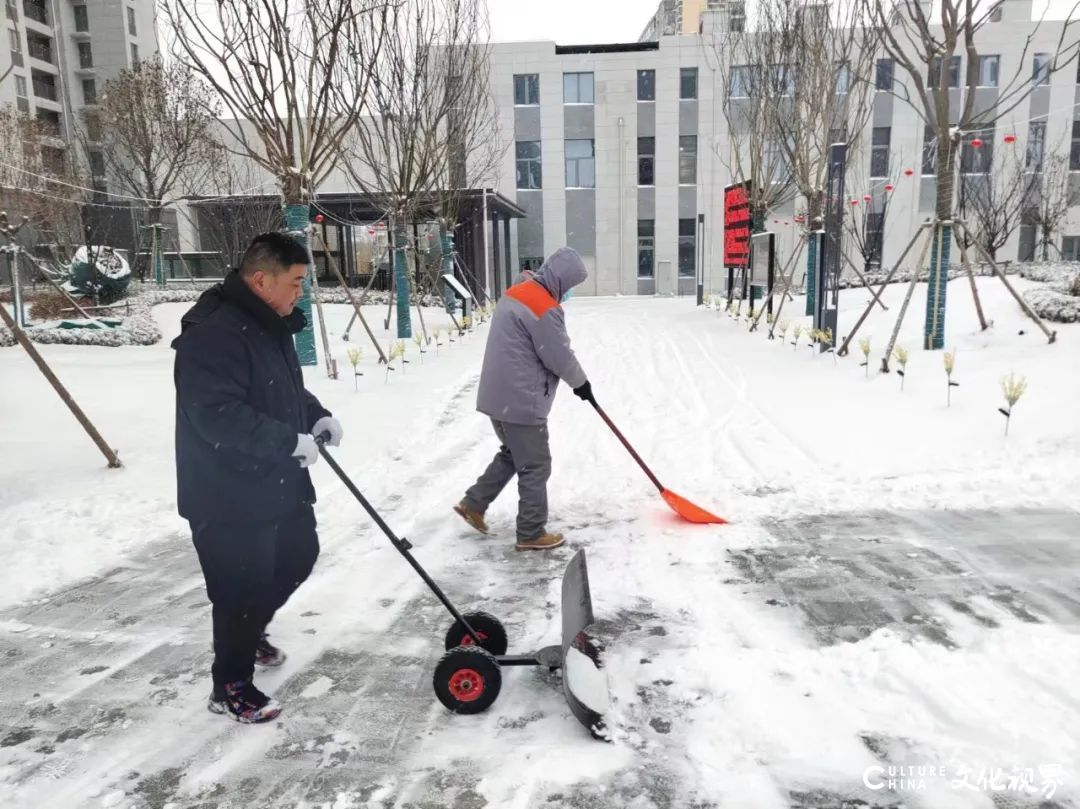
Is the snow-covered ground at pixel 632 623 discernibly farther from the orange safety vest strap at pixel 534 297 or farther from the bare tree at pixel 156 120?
the bare tree at pixel 156 120

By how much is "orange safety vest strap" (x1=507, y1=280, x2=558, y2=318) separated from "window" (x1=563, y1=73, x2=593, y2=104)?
102 ft

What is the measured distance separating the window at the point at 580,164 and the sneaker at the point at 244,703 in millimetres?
32073

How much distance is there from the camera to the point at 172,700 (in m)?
2.78

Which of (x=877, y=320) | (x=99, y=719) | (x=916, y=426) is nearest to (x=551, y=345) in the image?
(x=99, y=719)

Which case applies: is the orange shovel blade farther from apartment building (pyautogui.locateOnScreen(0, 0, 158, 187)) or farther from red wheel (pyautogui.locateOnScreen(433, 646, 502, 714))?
apartment building (pyautogui.locateOnScreen(0, 0, 158, 187))

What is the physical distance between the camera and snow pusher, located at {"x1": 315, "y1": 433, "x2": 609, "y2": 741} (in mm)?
2469

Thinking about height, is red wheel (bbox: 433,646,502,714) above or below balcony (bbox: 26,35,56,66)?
below

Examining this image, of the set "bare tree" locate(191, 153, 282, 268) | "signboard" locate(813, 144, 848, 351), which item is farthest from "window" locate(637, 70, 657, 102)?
"signboard" locate(813, 144, 848, 351)

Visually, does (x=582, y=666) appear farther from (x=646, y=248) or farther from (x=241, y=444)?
(x=646, y=248)

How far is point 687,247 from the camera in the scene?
33.3m

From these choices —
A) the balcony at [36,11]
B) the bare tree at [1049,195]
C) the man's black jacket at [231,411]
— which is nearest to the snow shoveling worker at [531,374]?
the man's black jacket at [231,411]

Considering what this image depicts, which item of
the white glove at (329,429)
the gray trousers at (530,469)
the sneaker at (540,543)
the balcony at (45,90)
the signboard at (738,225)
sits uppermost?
the balcony at (45,90)

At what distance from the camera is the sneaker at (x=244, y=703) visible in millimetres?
2607

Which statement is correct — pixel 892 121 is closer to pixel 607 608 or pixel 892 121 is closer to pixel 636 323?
pixel 636 323
